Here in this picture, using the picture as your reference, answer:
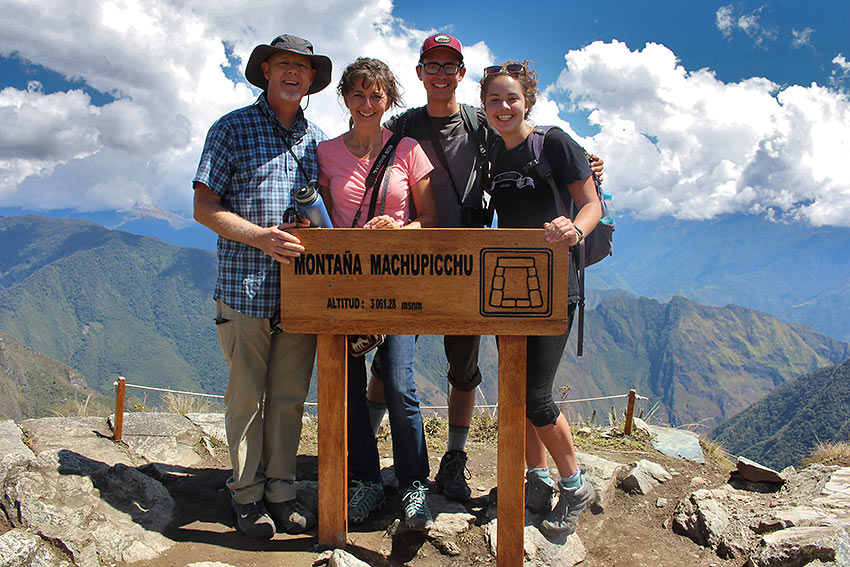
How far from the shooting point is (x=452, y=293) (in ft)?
12.4

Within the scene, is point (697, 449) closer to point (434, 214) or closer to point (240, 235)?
point (434, 214)

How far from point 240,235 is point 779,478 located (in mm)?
6027

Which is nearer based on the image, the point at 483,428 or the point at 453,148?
the point at 453,148

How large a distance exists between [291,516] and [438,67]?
378 centimetres

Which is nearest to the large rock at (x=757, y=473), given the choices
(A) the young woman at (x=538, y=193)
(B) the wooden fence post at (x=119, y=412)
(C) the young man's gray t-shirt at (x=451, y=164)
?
(A) the young woman at (x=538, y=193)

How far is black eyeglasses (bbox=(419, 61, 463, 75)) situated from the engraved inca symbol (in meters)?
Result: 1.86

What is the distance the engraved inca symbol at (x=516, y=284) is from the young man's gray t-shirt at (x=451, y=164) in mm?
1001

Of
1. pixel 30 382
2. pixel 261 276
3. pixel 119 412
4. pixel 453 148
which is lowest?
pixel 30 382

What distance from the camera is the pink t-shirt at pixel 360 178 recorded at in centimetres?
420

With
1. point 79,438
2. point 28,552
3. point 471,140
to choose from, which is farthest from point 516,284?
point 79,438

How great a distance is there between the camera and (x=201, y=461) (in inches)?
245

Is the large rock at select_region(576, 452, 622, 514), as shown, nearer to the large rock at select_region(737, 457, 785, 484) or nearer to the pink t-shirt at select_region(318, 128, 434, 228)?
the large rock at select_region(737, 457, 785, 484)

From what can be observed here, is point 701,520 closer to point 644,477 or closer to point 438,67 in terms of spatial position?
point 644,477

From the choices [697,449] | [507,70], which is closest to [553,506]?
[507,70]
